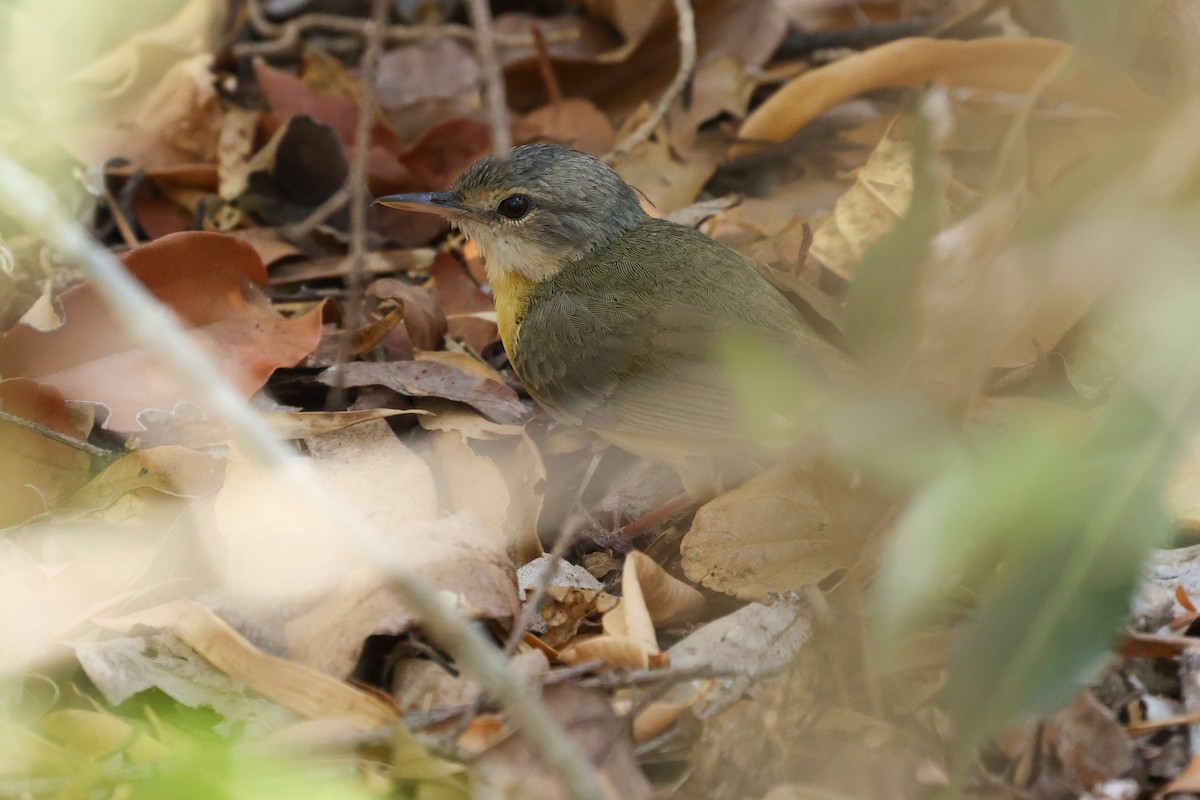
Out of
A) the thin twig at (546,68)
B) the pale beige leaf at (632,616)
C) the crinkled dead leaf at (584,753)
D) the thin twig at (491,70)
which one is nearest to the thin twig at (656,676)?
the crinkled dead leaf at (584,753)

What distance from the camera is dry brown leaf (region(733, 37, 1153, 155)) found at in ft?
13.3

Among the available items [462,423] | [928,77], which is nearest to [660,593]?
[462,423]

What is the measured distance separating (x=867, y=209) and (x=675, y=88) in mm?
1187

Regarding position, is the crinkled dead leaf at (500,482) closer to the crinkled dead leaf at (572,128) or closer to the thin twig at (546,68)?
the crinkled dead leaf at (572,128)

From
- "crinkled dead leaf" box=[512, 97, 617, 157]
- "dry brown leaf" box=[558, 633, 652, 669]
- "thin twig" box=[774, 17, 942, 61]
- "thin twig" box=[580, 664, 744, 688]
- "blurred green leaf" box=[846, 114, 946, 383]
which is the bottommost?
"dry brown leaf" box=[558, 633, 652, 669]

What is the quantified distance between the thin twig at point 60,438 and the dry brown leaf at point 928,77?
277cm

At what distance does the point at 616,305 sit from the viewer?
3.79 meters

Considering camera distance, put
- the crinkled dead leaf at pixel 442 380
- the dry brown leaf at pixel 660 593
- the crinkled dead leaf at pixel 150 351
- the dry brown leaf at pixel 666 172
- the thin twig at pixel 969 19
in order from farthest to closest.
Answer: the dry brown leaf at pixel 666 172 → the thin twig at pixel 969 19 → the crinkled dead leaf at pixel 442 380 → the crinkled dead leaf at pixel 150 351 → the dry brown leaf at pixel 660 593

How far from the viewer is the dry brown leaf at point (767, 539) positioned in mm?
2830

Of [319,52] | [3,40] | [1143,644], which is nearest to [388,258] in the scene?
[319,52]

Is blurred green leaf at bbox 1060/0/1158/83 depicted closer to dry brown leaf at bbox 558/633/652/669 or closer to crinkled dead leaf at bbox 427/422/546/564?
dry brown leaf at bbox 558/633/652/669

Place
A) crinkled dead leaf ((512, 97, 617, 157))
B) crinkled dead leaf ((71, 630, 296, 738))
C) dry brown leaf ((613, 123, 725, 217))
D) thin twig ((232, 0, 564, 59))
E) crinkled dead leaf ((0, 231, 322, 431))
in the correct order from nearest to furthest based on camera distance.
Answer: crinkled dead leaf ((71, 630, 296, 738)) < crinkled dead leaf ((0, 231, 322, 431)) < dry brown leaf ((613, 123, 725, 217)) < crinkled dead leaf ((512, 97, 617, 157)) < thin twig ((232, 0, 564, 59))

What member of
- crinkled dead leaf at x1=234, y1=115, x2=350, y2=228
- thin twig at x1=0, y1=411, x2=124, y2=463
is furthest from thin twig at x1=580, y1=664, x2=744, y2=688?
crinkled dead leaf at x1=234, y1=115, x2=350, y2=228

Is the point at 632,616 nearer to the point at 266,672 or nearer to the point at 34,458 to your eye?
the point at 266,672
